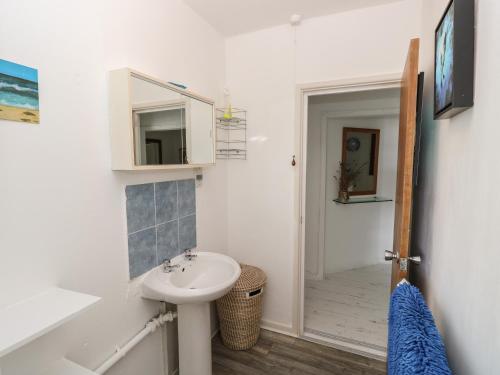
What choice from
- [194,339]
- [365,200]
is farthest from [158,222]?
[365,200]

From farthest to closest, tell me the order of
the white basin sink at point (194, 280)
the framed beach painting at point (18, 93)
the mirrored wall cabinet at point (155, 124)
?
the white basin sink at point (194, 280) → the mirrored wall cabinet at point (155, 124) → the framed beach painting at point (18, 93)

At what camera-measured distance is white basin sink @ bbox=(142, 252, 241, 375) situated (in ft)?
4.62

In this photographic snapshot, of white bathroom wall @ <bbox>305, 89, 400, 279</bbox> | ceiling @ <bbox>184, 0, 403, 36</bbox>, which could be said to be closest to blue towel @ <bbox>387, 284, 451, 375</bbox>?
ceiling @ <bbox>184, 0, 403, 36</bbox>

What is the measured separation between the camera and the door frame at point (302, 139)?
1896mm

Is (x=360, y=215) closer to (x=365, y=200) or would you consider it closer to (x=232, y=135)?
(x=365, y=200)

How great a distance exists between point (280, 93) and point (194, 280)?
5.10 feet

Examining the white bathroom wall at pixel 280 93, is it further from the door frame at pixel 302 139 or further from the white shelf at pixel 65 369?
the white shelf at pixel 65 369

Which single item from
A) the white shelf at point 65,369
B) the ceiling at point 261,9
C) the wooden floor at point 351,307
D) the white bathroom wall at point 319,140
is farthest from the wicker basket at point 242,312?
the ceiling at point 261,9

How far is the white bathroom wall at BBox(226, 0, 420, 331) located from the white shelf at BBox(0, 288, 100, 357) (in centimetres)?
153

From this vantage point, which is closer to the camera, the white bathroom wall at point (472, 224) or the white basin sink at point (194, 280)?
the white bathroom wall at point (472, 224)

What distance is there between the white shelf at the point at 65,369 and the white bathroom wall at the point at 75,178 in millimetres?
43

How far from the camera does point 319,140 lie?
3.23 meters

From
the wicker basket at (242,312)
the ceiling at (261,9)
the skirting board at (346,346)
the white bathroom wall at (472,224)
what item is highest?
→ the ceiling at (261,9)

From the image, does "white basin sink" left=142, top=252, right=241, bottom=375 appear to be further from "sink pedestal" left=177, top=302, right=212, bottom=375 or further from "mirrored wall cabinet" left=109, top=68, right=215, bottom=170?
"mirrored wall cabinet" left=109, top=68, right=215, bottom=170
